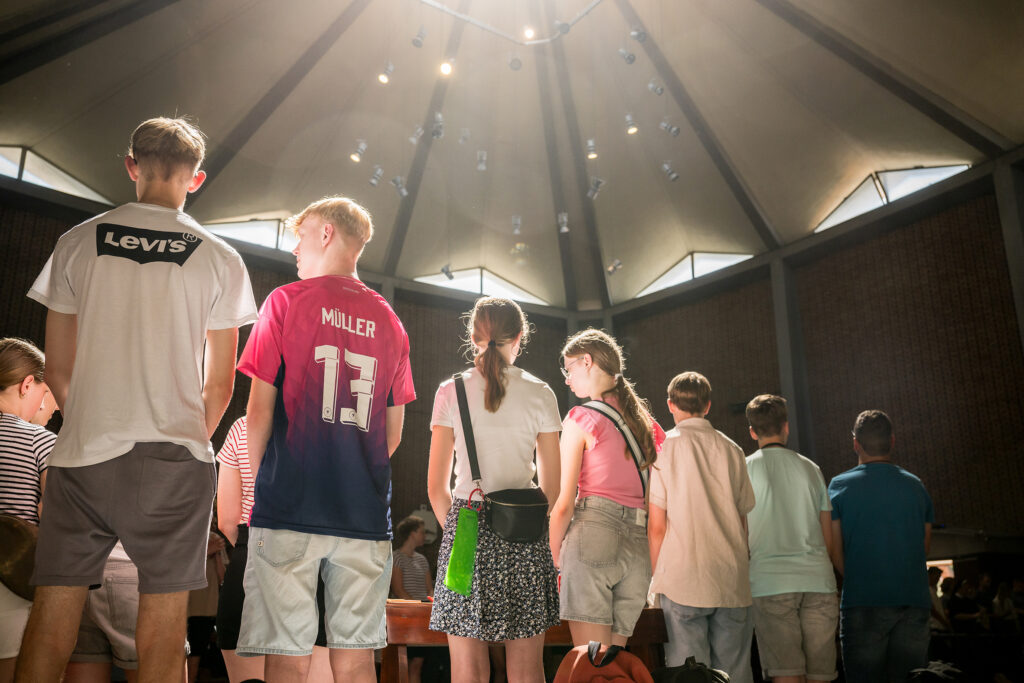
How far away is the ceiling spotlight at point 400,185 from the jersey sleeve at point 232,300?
7.59m

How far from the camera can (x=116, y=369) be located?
5.98 ft

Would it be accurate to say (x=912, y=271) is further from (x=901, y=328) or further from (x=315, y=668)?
(x=315, y=668)

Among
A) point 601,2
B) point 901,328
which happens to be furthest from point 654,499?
point 901,328

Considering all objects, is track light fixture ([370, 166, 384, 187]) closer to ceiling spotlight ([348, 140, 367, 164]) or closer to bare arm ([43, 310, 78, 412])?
ceiling spotlight ([348, 140, 367, 164])

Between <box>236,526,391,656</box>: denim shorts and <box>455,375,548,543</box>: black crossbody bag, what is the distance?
1.56ft

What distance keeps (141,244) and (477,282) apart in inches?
384

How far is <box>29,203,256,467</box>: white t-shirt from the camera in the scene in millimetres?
1783

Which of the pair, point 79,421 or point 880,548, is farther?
point 880,548

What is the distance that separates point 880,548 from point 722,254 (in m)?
7.71

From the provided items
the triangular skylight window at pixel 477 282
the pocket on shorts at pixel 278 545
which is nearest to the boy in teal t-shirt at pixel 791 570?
the pocket on shorts at pixel 278 545

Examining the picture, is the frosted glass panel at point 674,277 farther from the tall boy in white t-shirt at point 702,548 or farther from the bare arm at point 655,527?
the bare arm at point 655,527

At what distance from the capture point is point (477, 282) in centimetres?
1166

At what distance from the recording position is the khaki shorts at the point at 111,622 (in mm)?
2512

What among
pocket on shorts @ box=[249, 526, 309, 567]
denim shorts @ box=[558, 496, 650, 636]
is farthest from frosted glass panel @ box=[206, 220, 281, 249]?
pocket on shorts @ box=[249, 526, 309, 567]
